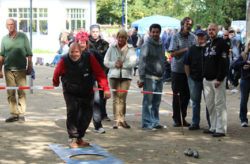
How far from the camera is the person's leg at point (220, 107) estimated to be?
9.21 meters

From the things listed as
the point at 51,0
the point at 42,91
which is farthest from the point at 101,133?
the point at 51,0

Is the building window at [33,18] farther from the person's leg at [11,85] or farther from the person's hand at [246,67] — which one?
the person's hand at [246,67]

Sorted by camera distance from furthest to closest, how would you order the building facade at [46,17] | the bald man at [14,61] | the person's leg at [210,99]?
1. the building facade at [46,17]
2. the bald man at [14,61]
3. the person's leg at [210,99]

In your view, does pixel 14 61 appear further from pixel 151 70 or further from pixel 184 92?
pixel 184 92

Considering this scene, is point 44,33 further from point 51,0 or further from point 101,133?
point 101,133

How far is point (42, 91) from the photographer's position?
16156mm

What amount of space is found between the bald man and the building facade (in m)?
30.0

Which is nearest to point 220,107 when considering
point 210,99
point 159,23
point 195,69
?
point 210,99

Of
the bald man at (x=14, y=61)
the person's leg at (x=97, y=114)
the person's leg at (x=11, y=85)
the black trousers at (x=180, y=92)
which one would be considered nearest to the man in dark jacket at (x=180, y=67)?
the black trousers at (x=180, y=92)

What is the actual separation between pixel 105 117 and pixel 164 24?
88.1 feet

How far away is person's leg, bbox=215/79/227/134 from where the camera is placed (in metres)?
9.21

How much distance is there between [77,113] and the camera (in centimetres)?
822

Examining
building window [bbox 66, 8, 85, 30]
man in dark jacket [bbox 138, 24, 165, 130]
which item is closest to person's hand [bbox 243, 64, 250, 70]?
man in dark jacket [bbox 138, 24, 165, 130]

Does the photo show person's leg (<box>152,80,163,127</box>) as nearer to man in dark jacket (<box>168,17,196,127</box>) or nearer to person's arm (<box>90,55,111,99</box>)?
man in dark jacket (<box>168,17,196,127</box>)
